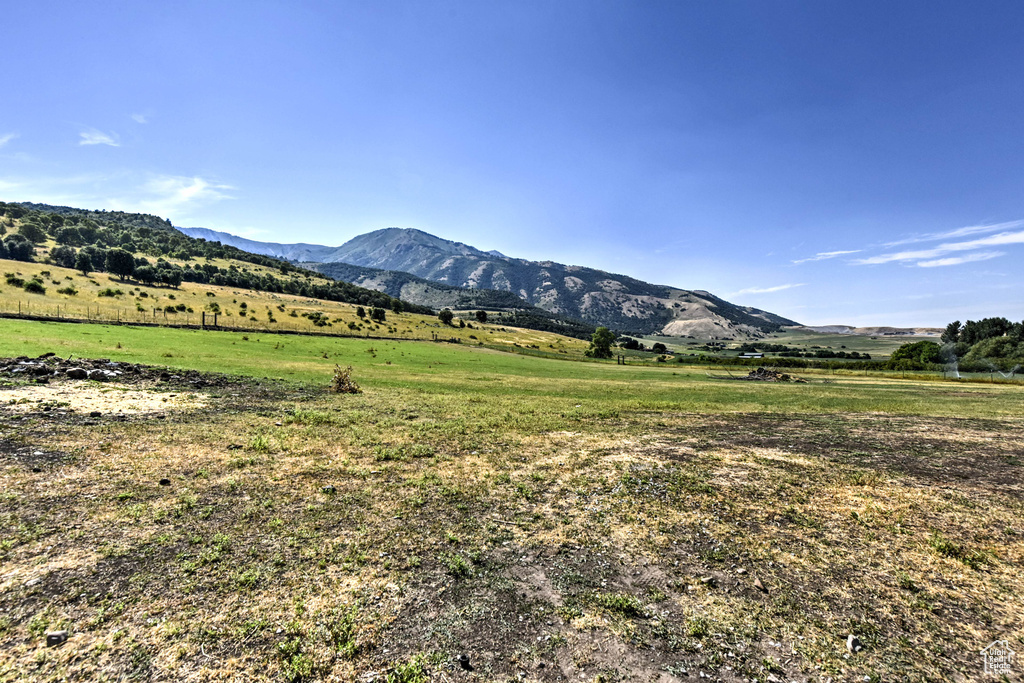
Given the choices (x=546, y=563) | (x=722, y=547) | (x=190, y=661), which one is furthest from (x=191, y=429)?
(x=722, y=547)

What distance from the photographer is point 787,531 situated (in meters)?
7.65

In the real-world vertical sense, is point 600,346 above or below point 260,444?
above

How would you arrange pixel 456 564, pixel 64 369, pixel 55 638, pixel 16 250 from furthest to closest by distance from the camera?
pixel 16 250 → pixel 64 369 → pixel 456 564 → pixel 55 638

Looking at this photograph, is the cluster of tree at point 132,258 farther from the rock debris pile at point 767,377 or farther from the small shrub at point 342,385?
the small shrub at point 342,385

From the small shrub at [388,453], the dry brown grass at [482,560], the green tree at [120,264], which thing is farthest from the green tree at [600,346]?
the green tree at [120,264]

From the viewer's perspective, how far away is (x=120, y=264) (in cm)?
11838

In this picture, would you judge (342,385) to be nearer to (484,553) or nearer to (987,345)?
(484,553)

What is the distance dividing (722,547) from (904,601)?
2307 millimetres

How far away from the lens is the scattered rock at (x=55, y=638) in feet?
13.8

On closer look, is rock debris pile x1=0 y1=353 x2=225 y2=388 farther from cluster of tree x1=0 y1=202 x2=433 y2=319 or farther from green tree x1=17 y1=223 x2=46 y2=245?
green tree x1=17 y1=223 x2=46 y2=245

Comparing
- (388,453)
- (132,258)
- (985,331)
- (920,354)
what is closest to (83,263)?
(132,258)
